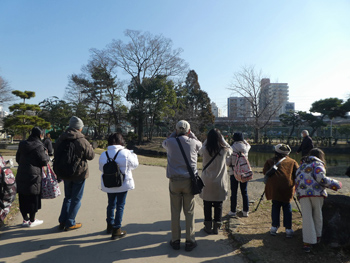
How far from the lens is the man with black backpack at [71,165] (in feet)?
11.2

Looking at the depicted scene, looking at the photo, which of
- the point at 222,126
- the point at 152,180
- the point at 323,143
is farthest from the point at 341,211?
the point at 222,126

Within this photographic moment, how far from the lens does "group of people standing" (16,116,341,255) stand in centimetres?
304

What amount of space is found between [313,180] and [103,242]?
281 centimetres

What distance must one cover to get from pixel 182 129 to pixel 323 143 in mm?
29087

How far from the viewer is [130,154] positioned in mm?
3531

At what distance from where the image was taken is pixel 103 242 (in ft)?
10.6

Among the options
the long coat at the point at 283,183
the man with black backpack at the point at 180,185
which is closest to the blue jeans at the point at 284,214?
the long coat at the point at 283,183

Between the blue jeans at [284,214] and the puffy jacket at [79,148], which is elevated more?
the puffy jacket at [79,148]

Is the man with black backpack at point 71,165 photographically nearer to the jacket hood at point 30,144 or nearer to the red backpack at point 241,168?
the jacket hood at point 30,144

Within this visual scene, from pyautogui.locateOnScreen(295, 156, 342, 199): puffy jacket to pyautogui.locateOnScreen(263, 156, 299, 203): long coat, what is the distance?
0.27m

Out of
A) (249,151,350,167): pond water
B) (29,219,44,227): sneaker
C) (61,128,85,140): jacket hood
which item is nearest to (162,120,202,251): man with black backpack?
(61,128,85,140): jacket hood

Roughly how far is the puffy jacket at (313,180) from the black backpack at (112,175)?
2.32 m

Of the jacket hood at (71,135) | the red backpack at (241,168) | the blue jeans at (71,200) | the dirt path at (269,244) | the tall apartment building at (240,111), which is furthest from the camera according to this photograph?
the tall apartment building at (240,111)

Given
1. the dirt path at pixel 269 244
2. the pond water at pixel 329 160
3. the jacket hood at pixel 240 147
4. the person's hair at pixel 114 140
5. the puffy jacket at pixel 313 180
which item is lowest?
the pond water at pixel 329 160
